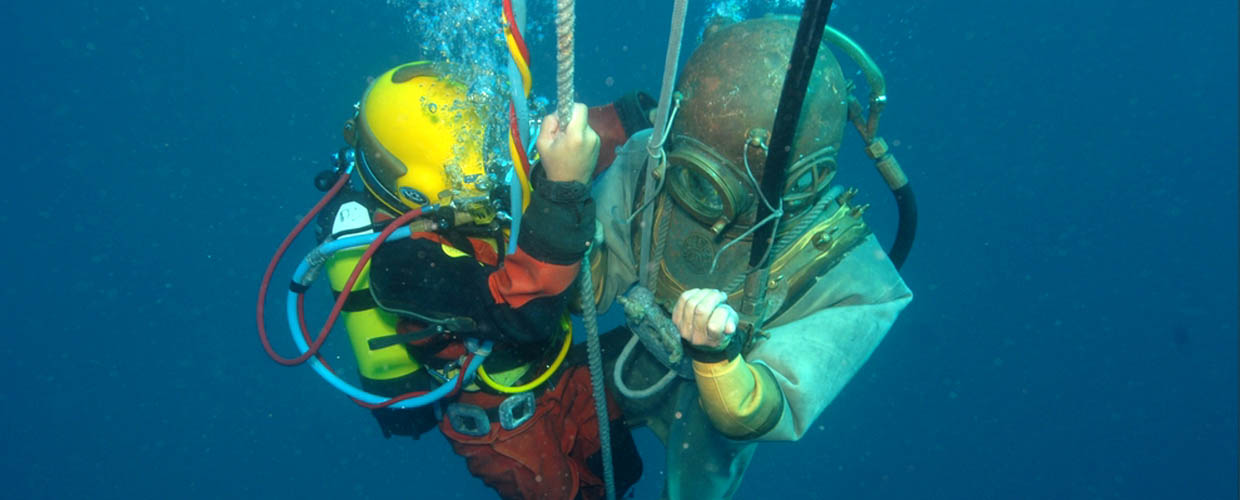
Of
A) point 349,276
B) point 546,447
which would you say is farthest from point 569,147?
point 546,447

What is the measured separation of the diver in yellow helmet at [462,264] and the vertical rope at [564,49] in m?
0.25

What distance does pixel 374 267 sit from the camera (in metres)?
2.16

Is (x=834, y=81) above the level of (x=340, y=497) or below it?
above

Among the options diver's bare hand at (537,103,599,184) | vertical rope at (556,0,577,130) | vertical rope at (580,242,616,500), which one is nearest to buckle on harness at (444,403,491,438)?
vertical rope at (580,242,616,500)

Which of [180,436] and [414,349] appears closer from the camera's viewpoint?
[414,349]

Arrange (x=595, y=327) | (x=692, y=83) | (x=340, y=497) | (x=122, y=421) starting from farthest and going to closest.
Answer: (x=122, y=421) → (x=340, y=497) → (x=692, y=83) → (x=595, y=327)

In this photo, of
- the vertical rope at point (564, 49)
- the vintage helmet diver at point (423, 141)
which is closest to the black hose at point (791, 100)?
the vertical rope at point (564, 49)

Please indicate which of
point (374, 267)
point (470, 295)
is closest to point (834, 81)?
point (470, 295)

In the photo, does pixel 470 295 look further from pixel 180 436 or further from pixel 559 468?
pixel 180 436

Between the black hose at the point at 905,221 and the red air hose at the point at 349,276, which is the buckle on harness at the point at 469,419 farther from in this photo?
the black hose at the point at 905,221

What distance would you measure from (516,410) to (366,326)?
0.86 metres

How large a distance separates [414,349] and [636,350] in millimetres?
1205

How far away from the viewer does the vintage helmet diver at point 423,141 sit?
224 cm

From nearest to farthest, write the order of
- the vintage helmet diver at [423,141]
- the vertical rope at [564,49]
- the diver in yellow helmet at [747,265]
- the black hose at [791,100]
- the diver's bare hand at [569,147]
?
the vertical rope at [564,49] < the black hose at [791,100] < the diver's bare hand at [569,147] < the diver in yellow helmet at [747,265] < the vintage helmet diver at [423,141]
